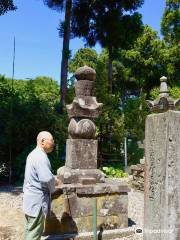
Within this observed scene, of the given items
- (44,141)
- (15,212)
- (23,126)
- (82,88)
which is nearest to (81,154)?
(82,88)

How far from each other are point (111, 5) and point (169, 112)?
1527 centimetres

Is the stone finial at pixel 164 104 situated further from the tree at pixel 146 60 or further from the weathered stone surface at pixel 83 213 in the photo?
the tree at pixel 146 60

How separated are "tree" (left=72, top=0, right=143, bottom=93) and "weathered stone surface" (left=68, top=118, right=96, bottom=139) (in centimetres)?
1113

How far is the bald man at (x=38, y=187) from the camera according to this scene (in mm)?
4605

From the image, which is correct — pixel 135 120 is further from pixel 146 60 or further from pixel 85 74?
pixel 146 60

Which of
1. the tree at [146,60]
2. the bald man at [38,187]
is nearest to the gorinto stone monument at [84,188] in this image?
the bald man at [38,187]

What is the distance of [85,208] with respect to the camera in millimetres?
5996

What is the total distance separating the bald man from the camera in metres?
4.61

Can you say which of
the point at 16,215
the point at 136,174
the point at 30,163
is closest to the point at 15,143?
the point at 136,174

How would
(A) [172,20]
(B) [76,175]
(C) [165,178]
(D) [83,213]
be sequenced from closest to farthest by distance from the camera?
(C) [165,178], (D) [83,213], (B) [76,175], (A) [172,20]

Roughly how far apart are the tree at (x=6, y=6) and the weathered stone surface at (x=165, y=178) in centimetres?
1128

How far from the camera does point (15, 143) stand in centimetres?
1269

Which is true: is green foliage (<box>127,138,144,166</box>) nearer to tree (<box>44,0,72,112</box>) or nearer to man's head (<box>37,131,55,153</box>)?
tree (<box>44,0,72,112</box>)

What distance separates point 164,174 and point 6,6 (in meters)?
11.8
